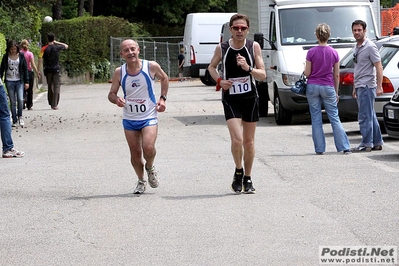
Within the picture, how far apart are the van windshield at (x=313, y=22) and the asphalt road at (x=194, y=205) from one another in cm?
316

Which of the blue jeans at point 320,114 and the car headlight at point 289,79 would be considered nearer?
the blue jeans at point 320,114

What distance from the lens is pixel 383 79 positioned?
51.1ft

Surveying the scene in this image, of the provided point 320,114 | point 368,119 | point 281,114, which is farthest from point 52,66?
point 368,119

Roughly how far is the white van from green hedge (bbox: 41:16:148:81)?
852 cm

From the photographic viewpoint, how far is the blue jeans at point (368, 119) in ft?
45.2

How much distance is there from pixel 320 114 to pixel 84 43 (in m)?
34.8

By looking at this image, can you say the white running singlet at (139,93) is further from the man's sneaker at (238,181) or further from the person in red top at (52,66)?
the person in red top at (52,66)

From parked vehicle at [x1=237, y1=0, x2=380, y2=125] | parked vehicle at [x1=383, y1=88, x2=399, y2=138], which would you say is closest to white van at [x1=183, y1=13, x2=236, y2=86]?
parked vehicle at [x1=237, y1=0, x2=380, y2=125]

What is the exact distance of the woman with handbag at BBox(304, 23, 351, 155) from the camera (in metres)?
13.5

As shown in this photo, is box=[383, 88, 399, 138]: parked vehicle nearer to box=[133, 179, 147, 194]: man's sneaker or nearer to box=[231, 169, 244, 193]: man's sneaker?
box=[231, 169, 244, 193]: man's sneaker

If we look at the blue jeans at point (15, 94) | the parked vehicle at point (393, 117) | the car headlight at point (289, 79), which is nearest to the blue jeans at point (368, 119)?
the parked vehicle at point (393, 117)

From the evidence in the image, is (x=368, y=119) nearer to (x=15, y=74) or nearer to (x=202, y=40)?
(x=15, y=74)

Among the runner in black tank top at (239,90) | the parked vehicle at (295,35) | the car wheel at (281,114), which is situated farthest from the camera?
the car wheel at (281,114)

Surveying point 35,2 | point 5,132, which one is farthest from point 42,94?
point 5,132
